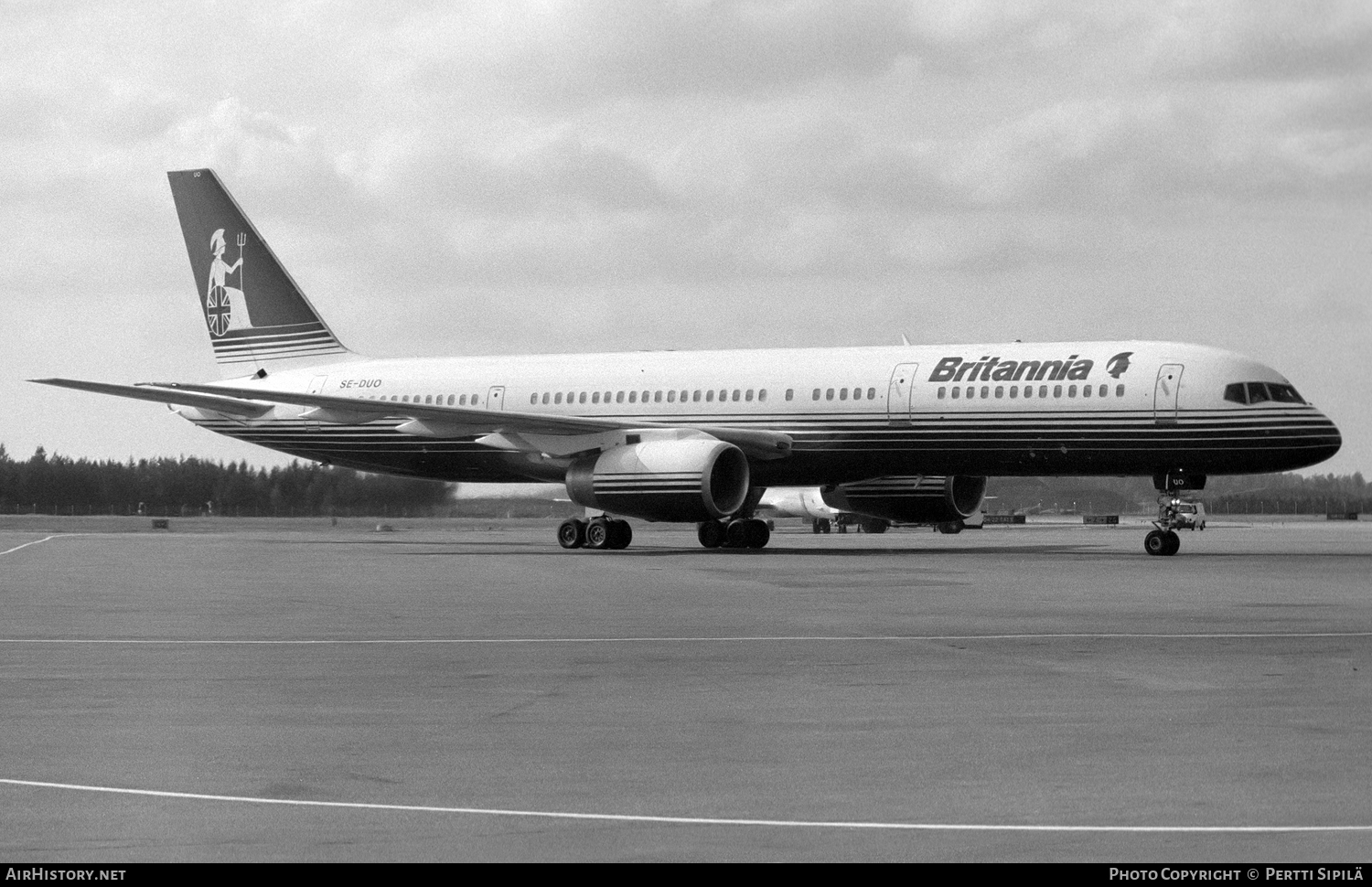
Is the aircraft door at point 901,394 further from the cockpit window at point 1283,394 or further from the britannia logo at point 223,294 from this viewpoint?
the britannia logo at point 223,294

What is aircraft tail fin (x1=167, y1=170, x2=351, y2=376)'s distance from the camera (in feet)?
154

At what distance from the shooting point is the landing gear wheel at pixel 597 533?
1531 inches

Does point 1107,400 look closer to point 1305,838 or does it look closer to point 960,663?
point 960,663

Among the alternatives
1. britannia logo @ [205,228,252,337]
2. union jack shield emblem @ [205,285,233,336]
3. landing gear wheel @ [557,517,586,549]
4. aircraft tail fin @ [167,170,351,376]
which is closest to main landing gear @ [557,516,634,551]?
landing gear wheel @ [557,517,586,549]

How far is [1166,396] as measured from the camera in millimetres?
33500

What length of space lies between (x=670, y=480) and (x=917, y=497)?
6806mm

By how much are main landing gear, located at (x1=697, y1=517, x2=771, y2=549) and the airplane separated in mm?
48

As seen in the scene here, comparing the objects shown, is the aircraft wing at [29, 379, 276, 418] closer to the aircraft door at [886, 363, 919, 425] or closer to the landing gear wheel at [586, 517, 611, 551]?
the landing gear wheel at [586, 517, 611, 551]

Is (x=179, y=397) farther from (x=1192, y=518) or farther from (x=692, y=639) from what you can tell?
(x=1192, y=518)

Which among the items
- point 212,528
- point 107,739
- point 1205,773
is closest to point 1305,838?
point 1205,773

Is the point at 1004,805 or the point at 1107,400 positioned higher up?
the point at 1107,400

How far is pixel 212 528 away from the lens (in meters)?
66.3
